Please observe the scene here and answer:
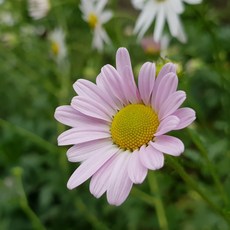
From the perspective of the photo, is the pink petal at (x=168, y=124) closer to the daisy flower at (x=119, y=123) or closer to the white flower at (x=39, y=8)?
the daisy flower at (x=119, y=123)

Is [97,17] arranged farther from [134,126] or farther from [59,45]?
[134,126]

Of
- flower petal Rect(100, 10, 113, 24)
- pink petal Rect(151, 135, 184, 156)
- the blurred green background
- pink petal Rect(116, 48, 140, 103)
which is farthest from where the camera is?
flower petal Rect(100, 10, 113, 24)

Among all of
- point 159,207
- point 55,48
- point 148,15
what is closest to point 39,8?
point 55,48

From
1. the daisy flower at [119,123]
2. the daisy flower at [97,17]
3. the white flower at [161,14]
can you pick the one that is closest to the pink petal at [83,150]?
the daisy flower at [119,123]

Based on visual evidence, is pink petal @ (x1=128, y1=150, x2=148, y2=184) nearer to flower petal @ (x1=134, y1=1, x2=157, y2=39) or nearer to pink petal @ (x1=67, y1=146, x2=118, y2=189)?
pink petal @ (x1=67, y1=146, x2=118, y2=189)

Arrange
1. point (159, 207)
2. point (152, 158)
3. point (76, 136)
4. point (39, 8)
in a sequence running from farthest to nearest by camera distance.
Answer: point (39, 8), point (159, 207), point (76, 136), point (152, 158)

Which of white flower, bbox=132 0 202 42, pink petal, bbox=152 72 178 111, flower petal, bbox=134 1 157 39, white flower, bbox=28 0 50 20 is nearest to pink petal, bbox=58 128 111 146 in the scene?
pink petal, bbox=152 72 178 111
